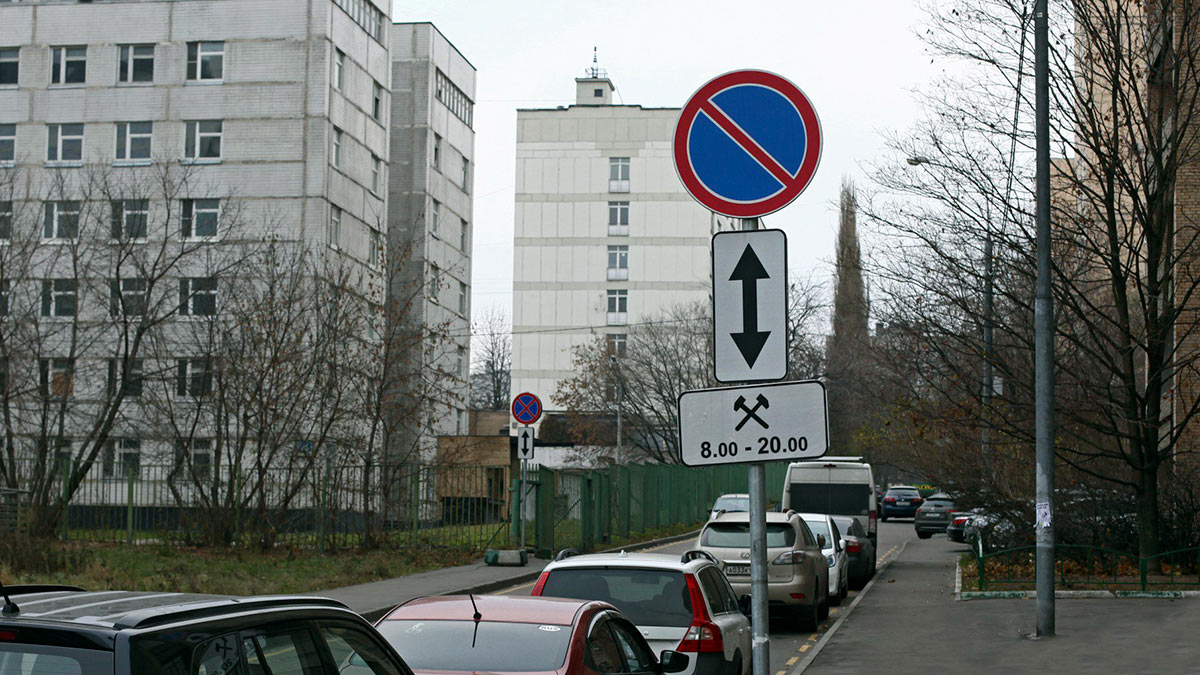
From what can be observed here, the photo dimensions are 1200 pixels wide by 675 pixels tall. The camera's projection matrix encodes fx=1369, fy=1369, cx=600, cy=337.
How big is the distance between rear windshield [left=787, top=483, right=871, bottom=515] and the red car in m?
24.1

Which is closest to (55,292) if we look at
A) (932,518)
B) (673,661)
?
(932,518)

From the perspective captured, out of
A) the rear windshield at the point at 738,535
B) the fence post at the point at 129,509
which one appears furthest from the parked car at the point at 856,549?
the fence post at the point at 129,509

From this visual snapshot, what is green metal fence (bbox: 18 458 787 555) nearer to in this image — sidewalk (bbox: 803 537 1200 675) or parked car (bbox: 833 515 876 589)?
parked car (bbox: 833 515 876 589)

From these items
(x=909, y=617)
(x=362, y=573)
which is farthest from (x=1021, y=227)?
(x=362, y=573)

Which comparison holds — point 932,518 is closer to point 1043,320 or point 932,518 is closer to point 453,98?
point 1043,320

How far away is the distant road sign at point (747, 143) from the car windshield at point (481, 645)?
2.58 m

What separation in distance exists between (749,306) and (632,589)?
220 inches

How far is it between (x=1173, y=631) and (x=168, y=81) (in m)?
43.6

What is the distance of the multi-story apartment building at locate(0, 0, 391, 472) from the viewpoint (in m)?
49.8

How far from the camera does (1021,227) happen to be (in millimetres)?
21656

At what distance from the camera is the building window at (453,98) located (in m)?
64.4

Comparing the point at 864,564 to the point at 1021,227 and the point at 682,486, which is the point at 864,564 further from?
the point at 682,486

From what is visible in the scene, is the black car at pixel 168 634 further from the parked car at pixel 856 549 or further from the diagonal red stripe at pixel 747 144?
the parked car at pixel 856 549

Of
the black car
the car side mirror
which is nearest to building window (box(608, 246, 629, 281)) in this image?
the car side mirror
